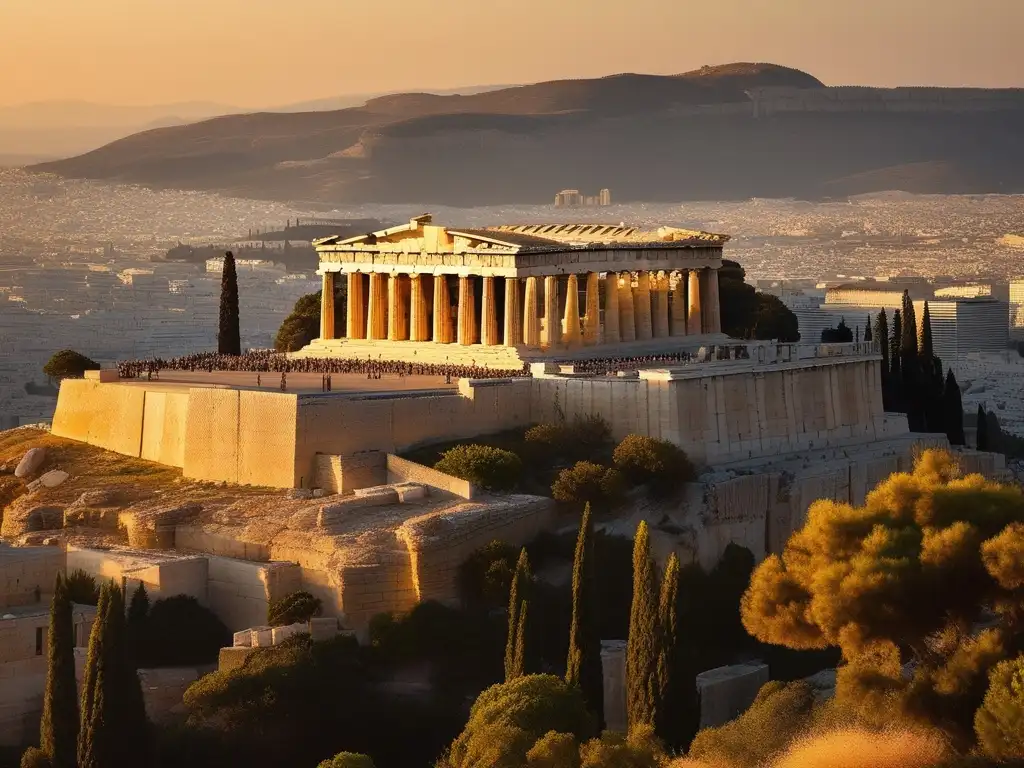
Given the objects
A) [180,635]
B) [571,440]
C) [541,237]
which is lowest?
[180,635]

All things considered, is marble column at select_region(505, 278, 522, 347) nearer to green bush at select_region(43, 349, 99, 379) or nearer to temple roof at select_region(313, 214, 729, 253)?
temple roof at select_region(313, 214, 729, 253)

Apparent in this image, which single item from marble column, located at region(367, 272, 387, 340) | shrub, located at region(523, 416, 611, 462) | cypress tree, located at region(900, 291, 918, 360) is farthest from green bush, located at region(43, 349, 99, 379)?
cypress tree, located at region(900, 291, 918, 360)

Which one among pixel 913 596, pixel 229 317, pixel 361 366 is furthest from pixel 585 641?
pixel 229 317

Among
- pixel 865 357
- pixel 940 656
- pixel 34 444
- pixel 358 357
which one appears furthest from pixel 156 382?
pixel 940 656

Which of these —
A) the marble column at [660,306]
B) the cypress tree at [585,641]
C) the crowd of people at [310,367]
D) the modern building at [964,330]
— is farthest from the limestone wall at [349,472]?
the modern building at [964,330]

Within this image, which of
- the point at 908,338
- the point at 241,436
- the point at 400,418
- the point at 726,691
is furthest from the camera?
the point at 908,338

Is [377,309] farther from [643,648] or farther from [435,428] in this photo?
[643,648]
